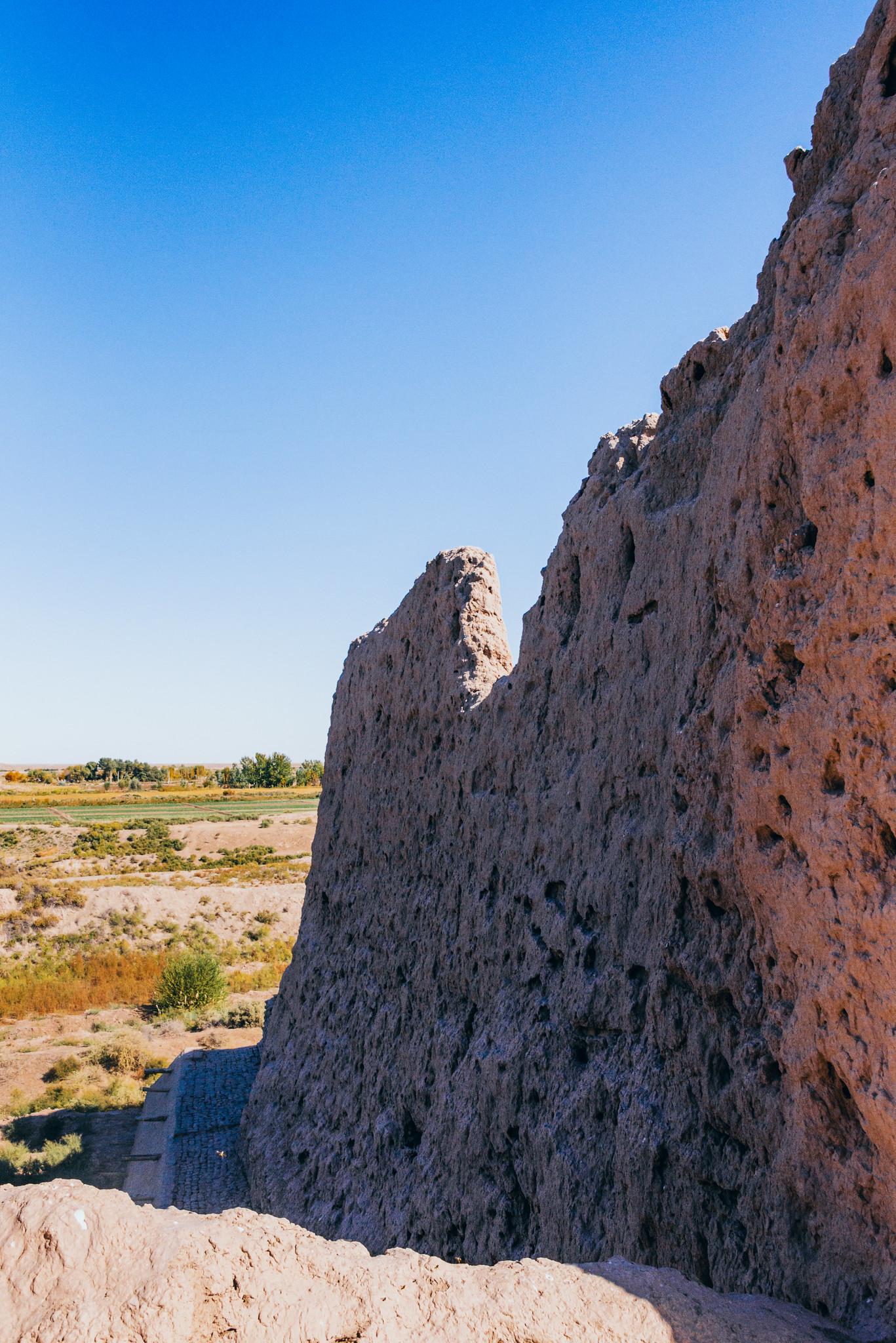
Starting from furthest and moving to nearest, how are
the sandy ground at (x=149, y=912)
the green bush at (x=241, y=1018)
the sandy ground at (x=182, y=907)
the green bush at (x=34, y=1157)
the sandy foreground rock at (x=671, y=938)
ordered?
the sandy ground at (x=182, y=907) < the green bush at (x=241, y=1018) < the sandy ground at (x=149, y=912) < the green bush at (x=34, y=1157) < the sandy foreground rock at (x=671, y=938)

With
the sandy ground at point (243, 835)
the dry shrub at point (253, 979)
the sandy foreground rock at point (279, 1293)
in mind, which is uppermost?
the sandy foreground rock at point (279, 1293)

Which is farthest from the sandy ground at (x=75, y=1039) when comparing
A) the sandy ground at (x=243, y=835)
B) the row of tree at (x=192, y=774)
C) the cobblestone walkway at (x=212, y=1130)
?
the row of tree at (x=192, y=774)

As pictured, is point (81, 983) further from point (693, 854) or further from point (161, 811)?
point (161, 811)

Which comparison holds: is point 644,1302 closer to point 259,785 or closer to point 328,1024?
point 328,1024

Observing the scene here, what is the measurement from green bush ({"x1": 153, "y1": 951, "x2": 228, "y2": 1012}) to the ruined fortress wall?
12.6 m

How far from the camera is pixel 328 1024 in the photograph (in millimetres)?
9711

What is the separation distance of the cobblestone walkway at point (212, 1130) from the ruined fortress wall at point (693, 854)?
286 cm

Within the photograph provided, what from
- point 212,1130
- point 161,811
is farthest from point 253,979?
point 161,811

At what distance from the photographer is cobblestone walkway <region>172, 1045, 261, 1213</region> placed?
1089 centimetres

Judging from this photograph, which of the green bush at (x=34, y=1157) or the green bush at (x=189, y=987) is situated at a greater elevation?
the green bush at (x=189, y=987)

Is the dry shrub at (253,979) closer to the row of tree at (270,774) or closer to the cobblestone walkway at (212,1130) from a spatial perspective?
the cobblestone walkway at (212,1130)

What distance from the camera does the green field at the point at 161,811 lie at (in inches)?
2163

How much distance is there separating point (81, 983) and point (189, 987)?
3.96 m

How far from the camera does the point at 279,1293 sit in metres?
3.16
